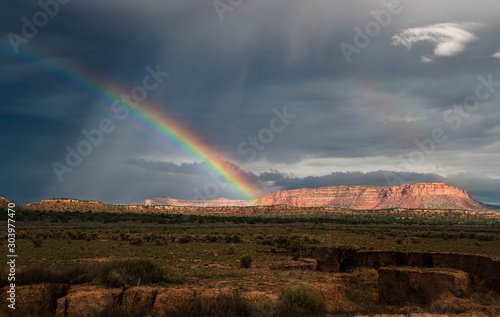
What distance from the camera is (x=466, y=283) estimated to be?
13594mm

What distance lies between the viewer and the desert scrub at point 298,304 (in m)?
10.2

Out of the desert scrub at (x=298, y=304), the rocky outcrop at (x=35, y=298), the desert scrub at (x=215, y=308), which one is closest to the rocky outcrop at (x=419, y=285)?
the desert scrub at (x=298, y=304)

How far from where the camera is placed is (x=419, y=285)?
46.4 feet

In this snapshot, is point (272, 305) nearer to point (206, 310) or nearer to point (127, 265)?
point (206, 310)

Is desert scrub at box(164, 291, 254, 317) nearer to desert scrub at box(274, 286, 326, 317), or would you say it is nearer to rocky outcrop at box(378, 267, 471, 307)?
desert scrub at box(274, 286, 326, 317)

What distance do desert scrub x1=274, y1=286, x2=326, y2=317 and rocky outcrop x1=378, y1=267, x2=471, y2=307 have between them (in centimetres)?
507

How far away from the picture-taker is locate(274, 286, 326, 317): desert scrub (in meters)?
10.2

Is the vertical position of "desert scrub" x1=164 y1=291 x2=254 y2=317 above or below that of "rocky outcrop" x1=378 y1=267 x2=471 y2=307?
above

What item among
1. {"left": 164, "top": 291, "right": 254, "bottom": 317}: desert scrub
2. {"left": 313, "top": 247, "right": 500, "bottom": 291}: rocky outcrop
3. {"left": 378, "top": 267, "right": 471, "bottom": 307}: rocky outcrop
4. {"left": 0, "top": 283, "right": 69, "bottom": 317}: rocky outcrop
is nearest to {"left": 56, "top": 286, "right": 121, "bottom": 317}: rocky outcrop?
{"left": 0, "top": 283, "right": 69, "bottom": 317}: rocky outcrop

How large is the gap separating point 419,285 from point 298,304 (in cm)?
624

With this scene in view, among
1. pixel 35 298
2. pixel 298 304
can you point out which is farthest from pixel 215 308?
pixel 35 298

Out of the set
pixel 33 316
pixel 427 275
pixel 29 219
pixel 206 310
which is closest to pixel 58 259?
pixel 33 316

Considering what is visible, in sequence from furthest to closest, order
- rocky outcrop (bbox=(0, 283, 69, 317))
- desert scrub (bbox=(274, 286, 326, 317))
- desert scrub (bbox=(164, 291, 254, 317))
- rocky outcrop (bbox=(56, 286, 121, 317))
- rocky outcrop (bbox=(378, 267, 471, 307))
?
1. rocky outcrop (bbox=(378, 267, 471, 307))
2. rocky outcrop (bbox=(0, 283, 69, 317))
3. rocky outcrop (bbox=(56, 286, 121, 317))
4. desert scrub (bbox=(274, 286, 326, 317))
5. desert scrub (bbox=(164, 291, 254, 317))

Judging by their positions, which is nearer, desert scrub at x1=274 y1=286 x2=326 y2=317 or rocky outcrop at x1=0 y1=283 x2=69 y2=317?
desert scrub at x1=274 y1=286 x2=326 y2=317
